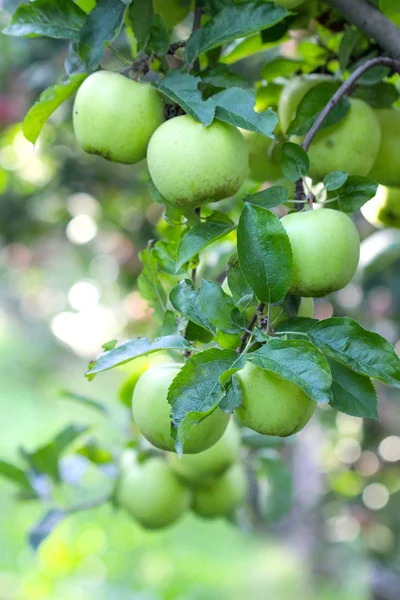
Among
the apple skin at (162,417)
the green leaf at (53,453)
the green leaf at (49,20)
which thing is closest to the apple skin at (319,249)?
the apple skin at (162,417)

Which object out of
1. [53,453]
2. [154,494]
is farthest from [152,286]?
[53,453]

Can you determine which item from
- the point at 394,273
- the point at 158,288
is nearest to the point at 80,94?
the point at 158,288

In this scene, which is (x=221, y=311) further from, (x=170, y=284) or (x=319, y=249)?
(x=170, y=284)

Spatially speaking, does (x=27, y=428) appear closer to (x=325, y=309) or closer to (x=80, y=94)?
(x=325, y=309)

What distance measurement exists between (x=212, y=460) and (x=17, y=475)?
37cm

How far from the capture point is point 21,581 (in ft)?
8.79

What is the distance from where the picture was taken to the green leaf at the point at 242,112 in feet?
1.89

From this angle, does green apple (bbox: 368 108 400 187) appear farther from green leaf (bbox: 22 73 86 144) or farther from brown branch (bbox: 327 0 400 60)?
green leaf (bbox: 22 73 86 144)

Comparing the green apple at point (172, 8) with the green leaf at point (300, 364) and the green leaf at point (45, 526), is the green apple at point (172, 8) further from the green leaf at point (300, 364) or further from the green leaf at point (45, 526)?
the green leaf at point (45, 526)

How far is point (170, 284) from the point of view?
106 centimetres

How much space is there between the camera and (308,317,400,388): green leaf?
534 mm

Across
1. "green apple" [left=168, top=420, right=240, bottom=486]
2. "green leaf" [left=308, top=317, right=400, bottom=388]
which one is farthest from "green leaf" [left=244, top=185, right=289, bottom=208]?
"green apple" [left=168, top=420, right=240, bottom=486]

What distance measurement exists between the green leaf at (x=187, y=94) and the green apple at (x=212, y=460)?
41cm

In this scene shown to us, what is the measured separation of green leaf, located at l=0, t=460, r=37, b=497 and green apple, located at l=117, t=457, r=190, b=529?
7.3 inches
